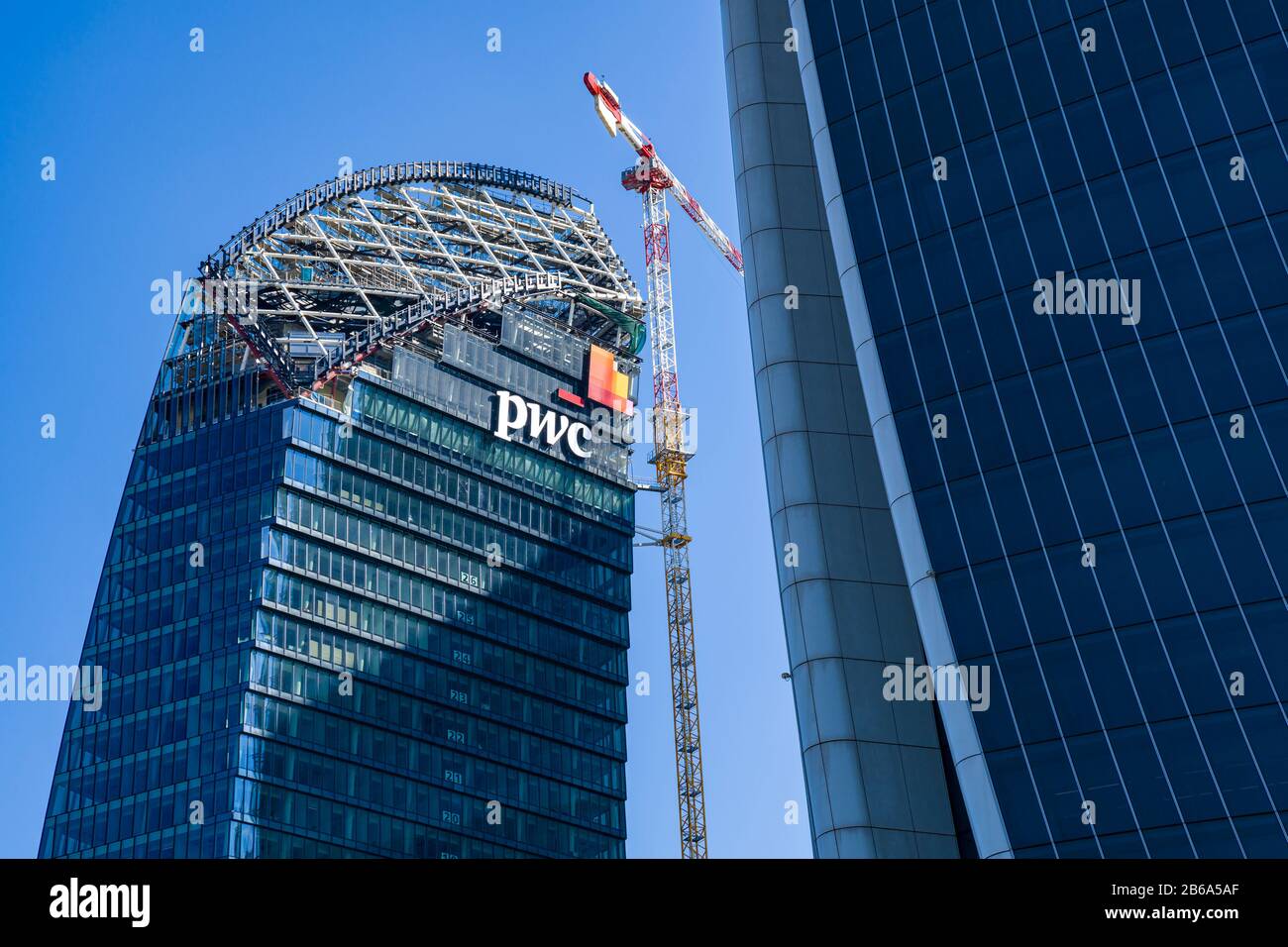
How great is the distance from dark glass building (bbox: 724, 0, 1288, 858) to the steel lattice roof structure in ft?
260

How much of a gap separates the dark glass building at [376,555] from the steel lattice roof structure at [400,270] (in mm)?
303

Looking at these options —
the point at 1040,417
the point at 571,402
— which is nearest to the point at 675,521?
the point at 571,402

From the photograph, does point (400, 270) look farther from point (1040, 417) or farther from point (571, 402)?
point (1040, 417)

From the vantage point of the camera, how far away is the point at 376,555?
15788 cm

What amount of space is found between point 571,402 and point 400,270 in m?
24.9

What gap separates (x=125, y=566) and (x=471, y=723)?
32818mm

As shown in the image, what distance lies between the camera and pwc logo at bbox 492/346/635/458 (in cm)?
17450

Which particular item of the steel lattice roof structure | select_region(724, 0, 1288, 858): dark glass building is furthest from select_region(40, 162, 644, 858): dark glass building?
select_region(724, 0, 1288, 858): dark glass building

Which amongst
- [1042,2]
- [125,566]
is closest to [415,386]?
[125,566]

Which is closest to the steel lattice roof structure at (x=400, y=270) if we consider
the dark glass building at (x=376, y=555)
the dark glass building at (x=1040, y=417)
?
the dark glass building at (x=376, y=555)

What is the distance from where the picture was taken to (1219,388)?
69.6 meters

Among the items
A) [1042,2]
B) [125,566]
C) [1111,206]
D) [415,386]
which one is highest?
[415,386]

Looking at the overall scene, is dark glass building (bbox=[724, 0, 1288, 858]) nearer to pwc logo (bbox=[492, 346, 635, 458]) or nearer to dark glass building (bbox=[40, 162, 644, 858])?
dark glass building (bbox=[40, 162, 644, 858])
